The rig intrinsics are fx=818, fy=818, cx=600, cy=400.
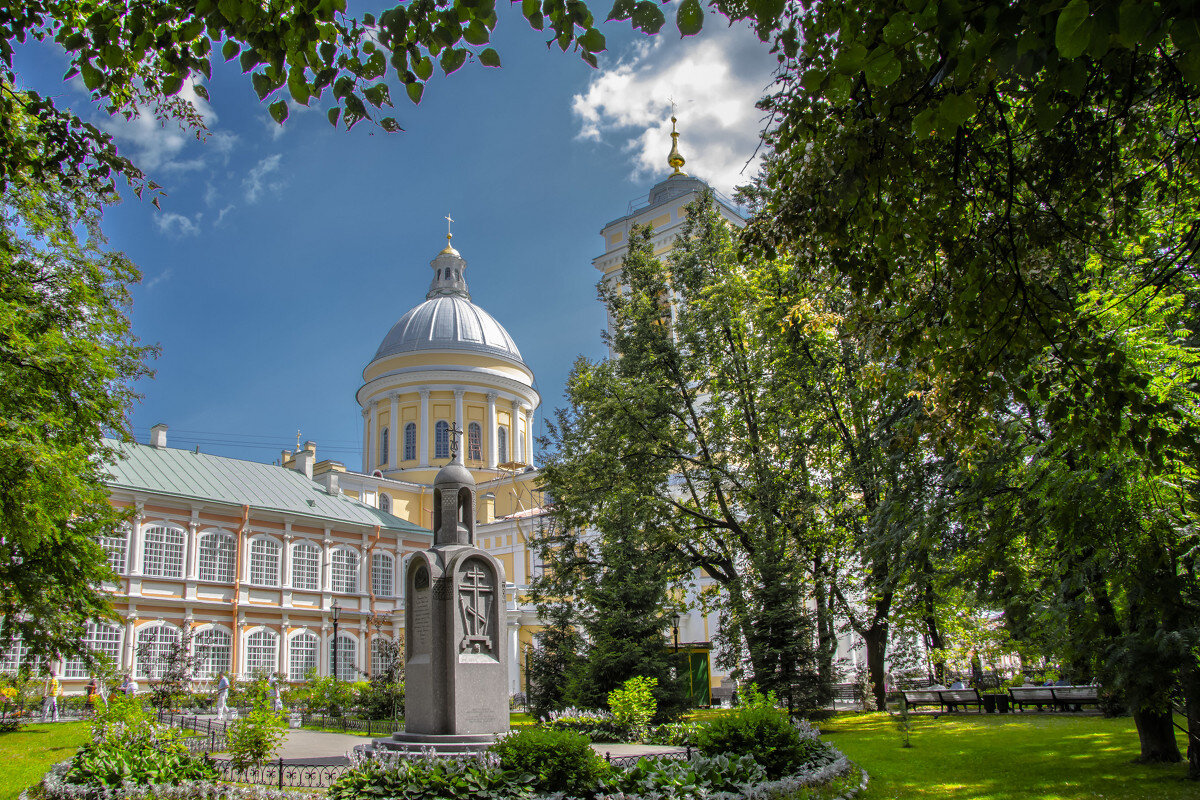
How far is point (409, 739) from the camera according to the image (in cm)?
1191

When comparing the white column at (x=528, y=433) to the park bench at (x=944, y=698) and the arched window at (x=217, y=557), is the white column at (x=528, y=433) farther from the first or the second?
the park bench at (x=944, y=698)

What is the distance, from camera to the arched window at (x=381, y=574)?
1613 inches

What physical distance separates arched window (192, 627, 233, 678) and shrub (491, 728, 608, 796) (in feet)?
93.0

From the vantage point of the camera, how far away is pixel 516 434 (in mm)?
57281

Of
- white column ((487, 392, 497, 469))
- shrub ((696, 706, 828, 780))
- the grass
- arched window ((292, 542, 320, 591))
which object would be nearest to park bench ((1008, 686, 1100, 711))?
shrub ((696, 706, 828, 780))

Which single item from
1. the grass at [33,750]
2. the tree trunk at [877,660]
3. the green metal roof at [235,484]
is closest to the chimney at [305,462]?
the green metal roof at [235,484]

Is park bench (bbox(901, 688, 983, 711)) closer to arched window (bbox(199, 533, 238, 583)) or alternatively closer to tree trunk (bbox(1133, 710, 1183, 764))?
tree trunk (bbox(1133, 710, 1183, 764))

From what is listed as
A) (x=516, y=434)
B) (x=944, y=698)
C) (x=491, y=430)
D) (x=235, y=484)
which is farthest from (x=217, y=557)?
(x=944, y=698)

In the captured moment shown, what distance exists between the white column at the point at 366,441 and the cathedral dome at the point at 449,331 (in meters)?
Answer: 4.02

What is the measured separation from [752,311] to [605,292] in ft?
18.1

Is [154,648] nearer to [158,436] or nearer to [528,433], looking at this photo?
[158,436]

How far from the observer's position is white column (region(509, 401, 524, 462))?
185 ft

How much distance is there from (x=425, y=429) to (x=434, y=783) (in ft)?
151

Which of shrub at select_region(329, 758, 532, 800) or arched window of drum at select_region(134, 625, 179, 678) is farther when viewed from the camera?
arched window of drum at select_region(134, 625, 179, 678)
